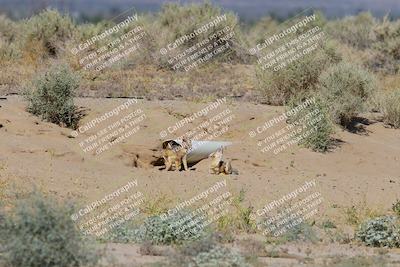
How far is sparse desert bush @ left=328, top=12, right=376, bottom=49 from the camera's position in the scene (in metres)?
32.6

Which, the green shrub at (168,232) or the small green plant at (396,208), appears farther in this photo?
the small green plant at (396,208)

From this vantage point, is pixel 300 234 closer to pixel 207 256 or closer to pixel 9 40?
pixel 207 256

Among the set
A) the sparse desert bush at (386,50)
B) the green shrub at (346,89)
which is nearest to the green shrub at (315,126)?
the green shrub at (346,89)

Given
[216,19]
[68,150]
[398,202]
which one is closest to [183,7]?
[216,19]

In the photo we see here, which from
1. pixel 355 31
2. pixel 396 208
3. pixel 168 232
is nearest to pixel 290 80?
pixel 396 208

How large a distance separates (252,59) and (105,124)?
10.9 metres

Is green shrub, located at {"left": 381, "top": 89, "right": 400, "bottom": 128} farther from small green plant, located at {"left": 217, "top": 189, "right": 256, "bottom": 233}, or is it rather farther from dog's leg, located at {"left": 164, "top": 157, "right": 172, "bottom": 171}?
small green plant, located at {"left": 217, "top": 189, "right": 256, "bottom": 233}

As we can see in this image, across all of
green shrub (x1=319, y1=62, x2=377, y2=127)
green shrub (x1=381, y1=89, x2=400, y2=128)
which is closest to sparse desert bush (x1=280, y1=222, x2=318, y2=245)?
green shrub (x1=319, y1=62, x2=377, y2=127)

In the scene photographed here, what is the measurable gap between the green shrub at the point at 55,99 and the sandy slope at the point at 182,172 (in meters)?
0.26

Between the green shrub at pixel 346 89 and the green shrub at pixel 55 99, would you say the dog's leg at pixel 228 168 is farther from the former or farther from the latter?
the green shrub at pixel 346 89

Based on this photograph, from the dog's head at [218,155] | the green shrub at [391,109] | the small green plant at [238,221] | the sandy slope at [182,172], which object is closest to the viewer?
the small green plant at [238,221]

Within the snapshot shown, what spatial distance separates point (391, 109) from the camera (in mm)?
19203

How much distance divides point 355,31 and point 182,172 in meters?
20.3

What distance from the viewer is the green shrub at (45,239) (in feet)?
27.8
